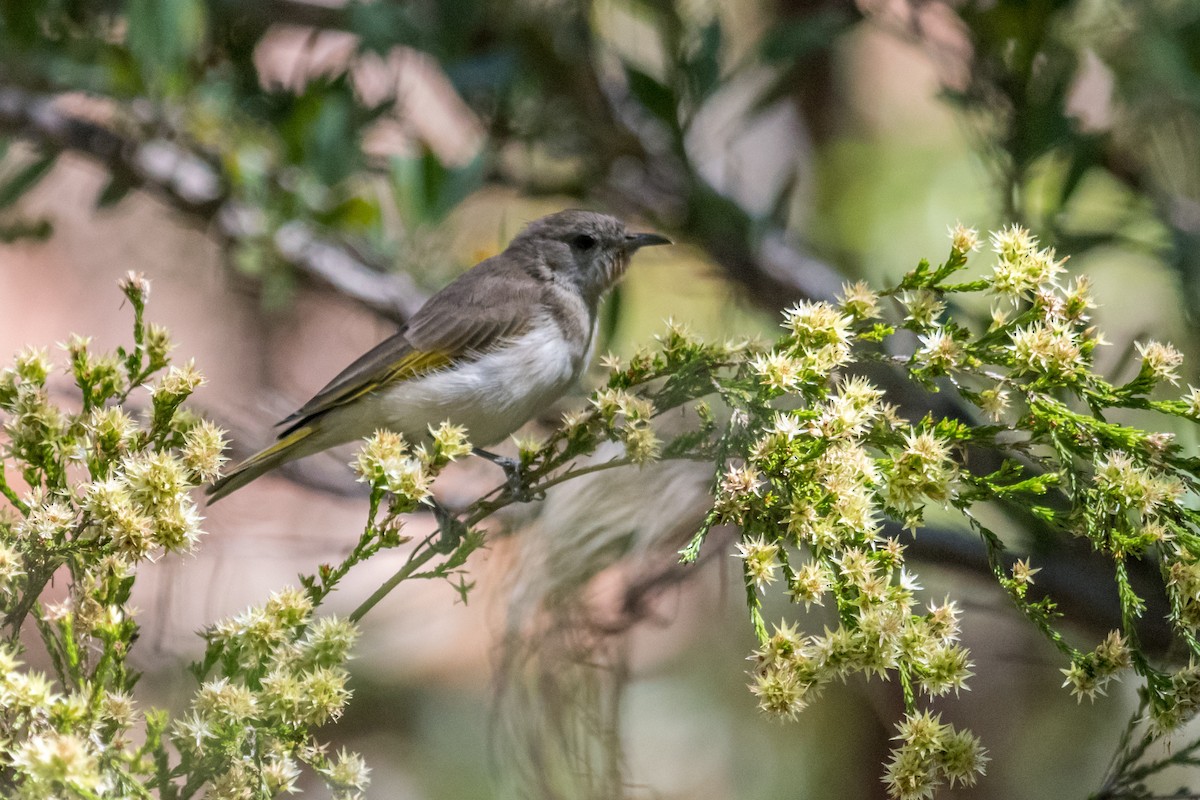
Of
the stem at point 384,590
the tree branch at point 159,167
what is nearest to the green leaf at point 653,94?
the tree branch at point 159,167

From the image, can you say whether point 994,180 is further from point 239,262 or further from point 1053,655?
point 239,262

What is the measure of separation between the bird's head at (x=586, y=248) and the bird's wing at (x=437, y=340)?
0.20 meters

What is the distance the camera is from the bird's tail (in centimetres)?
189

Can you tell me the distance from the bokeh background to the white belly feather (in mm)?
185

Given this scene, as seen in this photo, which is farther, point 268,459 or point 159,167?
point 159,167

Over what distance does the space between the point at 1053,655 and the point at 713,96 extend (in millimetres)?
1258

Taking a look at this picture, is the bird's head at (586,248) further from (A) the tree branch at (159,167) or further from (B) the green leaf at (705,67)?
(A) the tree branch at (159,167)

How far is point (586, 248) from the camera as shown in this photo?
2447mm

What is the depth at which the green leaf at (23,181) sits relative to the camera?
2.14 m

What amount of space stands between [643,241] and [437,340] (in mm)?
476

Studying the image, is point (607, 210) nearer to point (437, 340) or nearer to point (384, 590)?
point (437, 340)

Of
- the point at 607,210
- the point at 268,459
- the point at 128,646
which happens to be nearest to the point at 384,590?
the point at 128,646

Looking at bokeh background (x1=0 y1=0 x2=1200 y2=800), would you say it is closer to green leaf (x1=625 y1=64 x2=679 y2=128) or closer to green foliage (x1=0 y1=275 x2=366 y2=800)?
green leaf (x1=625 y1=64 x2=679 y2=128)

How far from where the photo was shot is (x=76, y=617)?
3.00 feet
